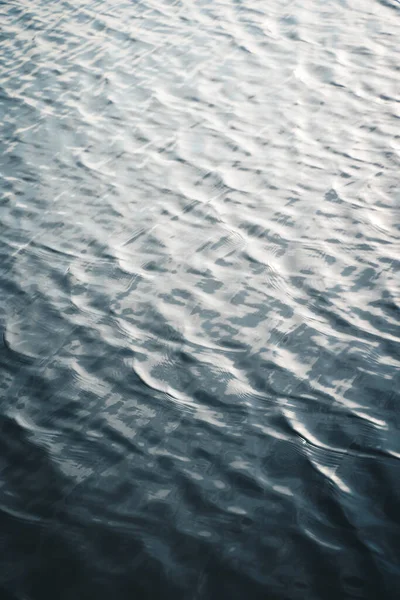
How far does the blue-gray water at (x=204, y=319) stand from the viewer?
140 cm

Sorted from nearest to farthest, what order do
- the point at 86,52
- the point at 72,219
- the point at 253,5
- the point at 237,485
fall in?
the point at 237,485 → the point at 72,219 → the point at 86,52 → the point at 253,5

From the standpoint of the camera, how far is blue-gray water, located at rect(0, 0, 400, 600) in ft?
4.61

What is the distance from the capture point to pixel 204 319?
195 centimetres

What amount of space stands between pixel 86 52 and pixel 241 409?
2465 millimetres

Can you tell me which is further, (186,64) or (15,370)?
(186,64)

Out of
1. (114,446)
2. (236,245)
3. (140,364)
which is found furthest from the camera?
(236,245)

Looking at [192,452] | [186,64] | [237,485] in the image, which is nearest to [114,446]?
[192,452]

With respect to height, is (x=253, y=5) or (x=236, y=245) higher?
(x=253, y=5)

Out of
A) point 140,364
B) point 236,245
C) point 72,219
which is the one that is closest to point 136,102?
point 72,219

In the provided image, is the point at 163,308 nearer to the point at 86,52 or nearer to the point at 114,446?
the point at 114,446

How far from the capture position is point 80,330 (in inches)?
77.0

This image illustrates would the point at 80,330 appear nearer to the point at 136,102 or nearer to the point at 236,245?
the point at 236,245

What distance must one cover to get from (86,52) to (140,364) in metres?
2.24

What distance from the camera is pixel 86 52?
139 inches
